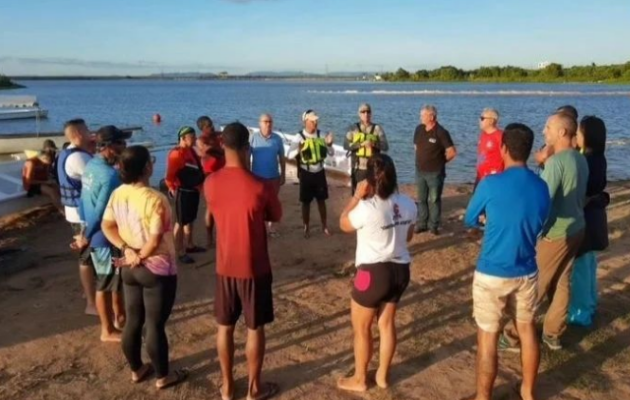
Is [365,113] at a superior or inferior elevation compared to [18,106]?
superior

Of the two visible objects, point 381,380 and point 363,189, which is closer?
point 363,189

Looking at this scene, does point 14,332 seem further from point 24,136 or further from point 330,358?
point 24,136

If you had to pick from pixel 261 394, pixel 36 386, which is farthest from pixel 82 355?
pixel 261 394

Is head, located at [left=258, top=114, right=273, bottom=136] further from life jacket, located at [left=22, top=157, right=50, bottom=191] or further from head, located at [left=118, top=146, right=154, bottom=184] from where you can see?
life jacket, located at [left=22, top=157, right=50, bottom=191]

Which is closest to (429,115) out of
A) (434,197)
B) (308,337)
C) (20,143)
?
(434,197)

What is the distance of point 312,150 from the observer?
7957mm

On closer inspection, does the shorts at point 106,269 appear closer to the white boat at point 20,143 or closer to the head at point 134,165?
the head at point 134,165

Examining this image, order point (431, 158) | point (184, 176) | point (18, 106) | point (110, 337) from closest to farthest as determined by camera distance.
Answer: point (110, 337) < point (184, 176) < point (431, 158) < point (18, 106)

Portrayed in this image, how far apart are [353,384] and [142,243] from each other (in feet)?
5.91

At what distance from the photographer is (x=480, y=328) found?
3738 millimetres

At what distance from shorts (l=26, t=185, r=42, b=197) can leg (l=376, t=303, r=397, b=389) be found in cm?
791

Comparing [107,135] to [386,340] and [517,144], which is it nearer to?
[386,340]

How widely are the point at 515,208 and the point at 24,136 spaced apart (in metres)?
19.8

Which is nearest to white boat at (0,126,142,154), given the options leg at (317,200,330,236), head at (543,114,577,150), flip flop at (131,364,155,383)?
leg at (317,200,330,236)
